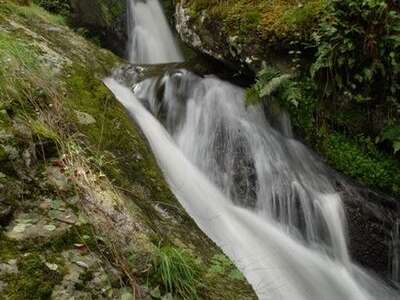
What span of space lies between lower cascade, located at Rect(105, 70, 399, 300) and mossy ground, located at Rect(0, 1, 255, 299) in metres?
0.80

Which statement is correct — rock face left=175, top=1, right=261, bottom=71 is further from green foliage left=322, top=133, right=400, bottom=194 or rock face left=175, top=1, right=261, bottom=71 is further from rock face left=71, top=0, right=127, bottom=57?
rock face left=71, top=0, right=127, bottom=57

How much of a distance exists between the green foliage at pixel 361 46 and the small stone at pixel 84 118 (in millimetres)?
2841

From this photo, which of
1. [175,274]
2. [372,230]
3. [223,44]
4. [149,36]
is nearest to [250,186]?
[372,230]

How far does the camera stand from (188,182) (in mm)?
5363

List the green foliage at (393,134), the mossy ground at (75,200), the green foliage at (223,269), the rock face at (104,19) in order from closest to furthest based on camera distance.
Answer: the mossy ground at (75,200) → the green foliage at (223,269) → the green foliage at (393,134) → the rock face at (104,19)

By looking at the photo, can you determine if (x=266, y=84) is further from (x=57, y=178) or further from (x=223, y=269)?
(x=57, y=178)

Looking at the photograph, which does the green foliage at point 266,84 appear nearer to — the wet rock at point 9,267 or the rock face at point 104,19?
the wet rock at point 9,267

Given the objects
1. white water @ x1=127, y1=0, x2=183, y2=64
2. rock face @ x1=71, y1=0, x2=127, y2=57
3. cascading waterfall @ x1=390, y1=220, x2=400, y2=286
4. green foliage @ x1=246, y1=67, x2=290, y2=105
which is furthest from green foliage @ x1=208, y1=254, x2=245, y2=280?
rock face @ x1=71, y1=0, x2=127, y2=57

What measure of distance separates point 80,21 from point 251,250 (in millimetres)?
7717

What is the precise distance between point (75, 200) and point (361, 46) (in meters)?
4.33

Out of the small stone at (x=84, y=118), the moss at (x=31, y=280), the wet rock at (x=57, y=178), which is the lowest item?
the moss at (x=31, y=280)

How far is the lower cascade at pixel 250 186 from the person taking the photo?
4668mm

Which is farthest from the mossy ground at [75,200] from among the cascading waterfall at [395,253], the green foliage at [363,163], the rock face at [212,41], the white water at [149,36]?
the white water at [149,36]

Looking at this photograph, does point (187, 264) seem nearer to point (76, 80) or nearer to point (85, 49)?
point (76, 80)
